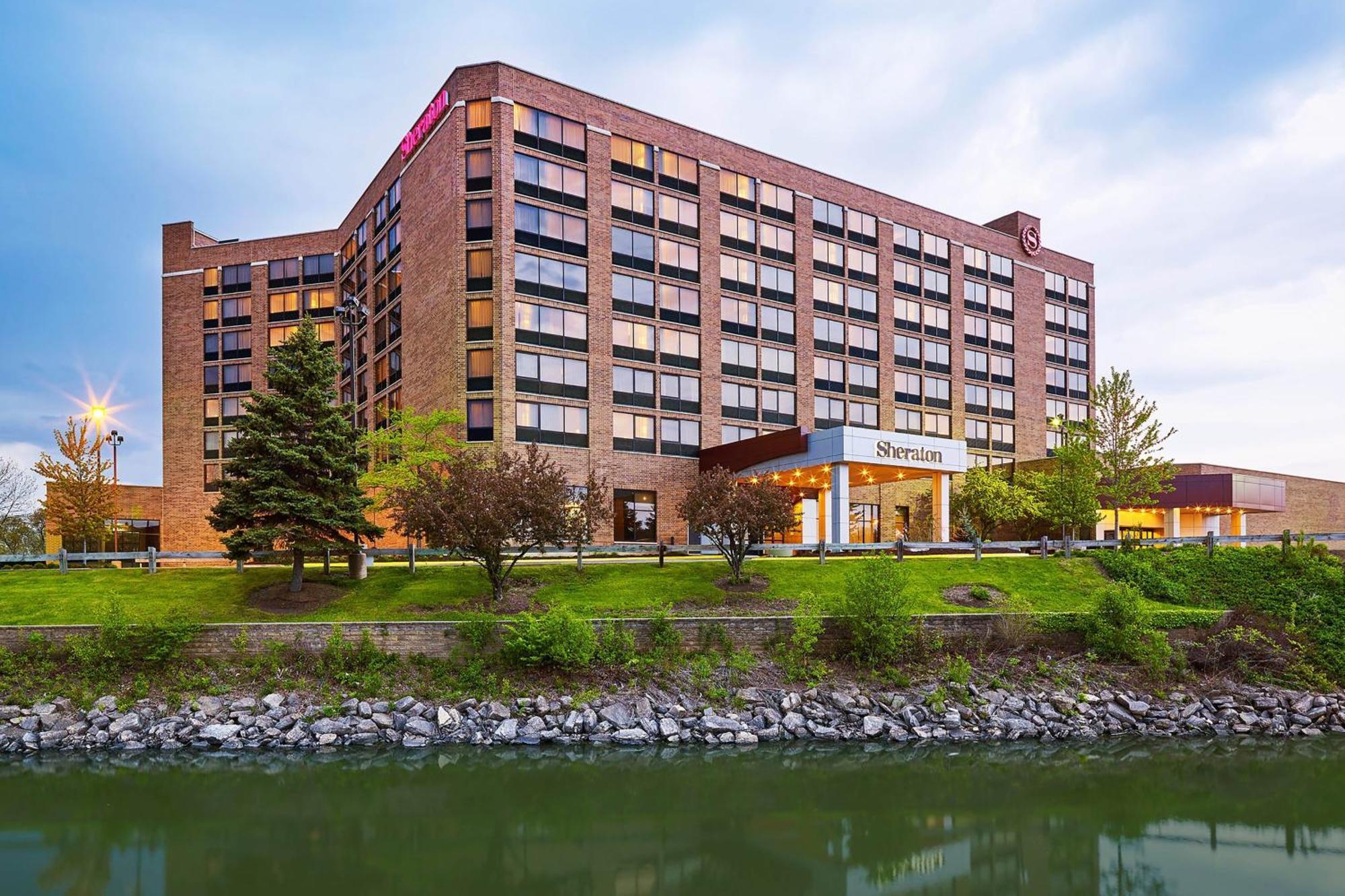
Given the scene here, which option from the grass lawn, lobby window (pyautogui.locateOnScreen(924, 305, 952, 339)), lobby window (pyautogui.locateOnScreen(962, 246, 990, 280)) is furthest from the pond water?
lobby window (pyautogui.locateOnScreen(962, 246, 990, 280))

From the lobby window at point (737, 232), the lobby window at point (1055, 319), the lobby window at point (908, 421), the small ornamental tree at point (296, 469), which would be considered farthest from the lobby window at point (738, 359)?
the lobby window at point (1055, 319)

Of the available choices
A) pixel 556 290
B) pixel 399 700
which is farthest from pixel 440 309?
pixel 399 700

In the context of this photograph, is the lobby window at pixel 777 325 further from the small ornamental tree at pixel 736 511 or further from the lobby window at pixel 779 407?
the small ornamental tree at pixel 736 511

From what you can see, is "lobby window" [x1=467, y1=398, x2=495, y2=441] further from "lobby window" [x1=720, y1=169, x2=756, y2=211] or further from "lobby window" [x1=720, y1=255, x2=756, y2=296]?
"lobby window" [x1=720, y1=169, x2=756, y2=211]

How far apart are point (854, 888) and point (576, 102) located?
37447 millimetres

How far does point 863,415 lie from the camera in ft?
162

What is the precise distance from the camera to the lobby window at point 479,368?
37.5 metres

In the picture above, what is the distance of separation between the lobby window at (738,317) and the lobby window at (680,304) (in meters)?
1.55

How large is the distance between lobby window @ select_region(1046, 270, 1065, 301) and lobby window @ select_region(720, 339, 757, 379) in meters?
28.5

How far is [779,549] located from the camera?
108 ft

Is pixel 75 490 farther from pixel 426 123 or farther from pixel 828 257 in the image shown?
pixel 828 257

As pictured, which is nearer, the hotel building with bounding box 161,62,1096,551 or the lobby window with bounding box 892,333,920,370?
the hotel building with bounding box 161,62,1096,551

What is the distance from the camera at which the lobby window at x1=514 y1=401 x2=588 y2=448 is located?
37.6 meters

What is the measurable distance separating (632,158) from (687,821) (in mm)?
35233
